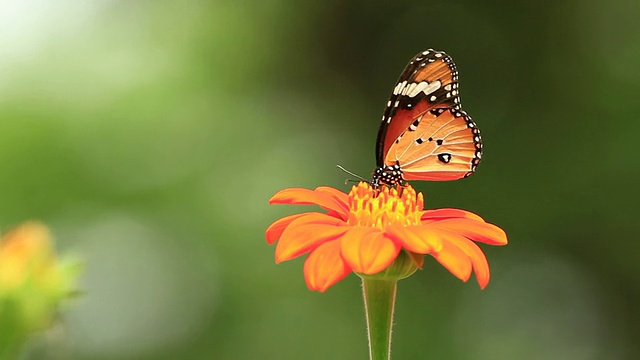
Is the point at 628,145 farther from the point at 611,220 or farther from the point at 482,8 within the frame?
the point at 482,8

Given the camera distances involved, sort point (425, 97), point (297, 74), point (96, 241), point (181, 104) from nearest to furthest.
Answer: point (425, 97), point (96, 241), point (181, 104), point (297, 74)

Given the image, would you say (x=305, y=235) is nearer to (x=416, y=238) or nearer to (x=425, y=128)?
(x=416, y=238)

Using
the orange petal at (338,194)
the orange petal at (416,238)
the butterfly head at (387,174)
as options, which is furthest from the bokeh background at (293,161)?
the orange petal at (416,238)

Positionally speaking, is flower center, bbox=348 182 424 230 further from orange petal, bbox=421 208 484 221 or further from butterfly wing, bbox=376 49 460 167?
butterfly wing, bbox=376 49 460 167

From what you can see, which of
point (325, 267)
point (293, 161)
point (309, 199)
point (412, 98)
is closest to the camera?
point (325, 267)

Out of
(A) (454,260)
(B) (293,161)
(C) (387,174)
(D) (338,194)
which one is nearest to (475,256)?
(A) (454,260)

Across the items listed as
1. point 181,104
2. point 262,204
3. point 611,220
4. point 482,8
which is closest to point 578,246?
point 611,220

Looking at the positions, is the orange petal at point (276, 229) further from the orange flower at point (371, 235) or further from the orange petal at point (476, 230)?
the orange petal at point (476, 230)
